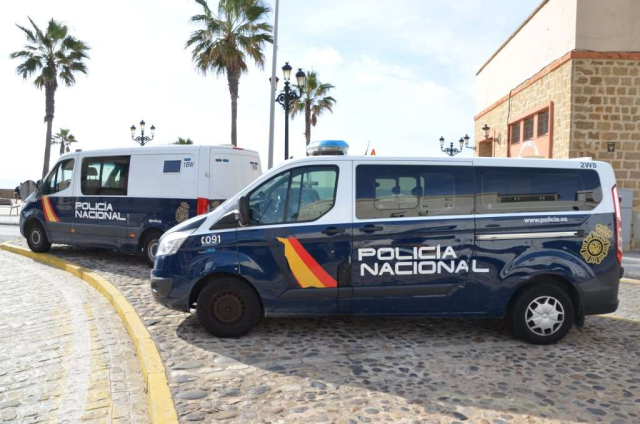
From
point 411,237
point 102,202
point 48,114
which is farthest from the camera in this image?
point 48,114

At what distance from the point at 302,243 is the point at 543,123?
44.4 ft

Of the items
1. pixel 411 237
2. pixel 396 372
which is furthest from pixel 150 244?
pixel 396 372

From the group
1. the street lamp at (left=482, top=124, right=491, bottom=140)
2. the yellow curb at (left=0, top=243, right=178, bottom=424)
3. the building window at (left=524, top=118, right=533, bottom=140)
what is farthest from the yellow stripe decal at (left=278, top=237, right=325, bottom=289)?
the street lamp at (left=482, top=124, right=491, bottom=140)

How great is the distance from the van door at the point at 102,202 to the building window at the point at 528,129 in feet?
43.9

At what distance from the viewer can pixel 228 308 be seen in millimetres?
5348

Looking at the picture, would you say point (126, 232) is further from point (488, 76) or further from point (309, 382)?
point (488, 76)

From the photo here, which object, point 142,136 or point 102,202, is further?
point 142,136

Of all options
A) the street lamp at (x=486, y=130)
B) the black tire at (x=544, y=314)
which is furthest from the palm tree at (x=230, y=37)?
the black tire at (x=544, y=314)

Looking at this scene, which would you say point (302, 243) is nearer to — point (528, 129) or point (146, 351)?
point (146, 351)

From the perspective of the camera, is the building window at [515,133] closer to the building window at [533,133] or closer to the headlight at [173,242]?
the building window at [533,133]

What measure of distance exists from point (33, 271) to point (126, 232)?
1822 mm

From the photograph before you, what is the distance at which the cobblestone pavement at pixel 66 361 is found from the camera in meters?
3.82

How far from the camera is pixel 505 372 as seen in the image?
4398 millimetres

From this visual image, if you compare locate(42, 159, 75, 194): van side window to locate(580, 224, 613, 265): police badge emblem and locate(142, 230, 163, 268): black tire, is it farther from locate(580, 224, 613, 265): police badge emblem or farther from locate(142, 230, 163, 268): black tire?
locate(580, 224, 613, 265): police badge emblem
